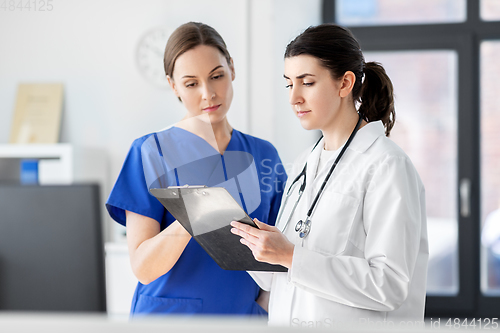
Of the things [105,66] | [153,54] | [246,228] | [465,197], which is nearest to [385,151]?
[246,228]

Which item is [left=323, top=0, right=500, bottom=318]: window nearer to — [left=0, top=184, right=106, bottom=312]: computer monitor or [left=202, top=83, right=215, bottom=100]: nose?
[left=202, top=83, right=215, bottom=100]: nose

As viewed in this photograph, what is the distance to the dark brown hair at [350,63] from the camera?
862mm

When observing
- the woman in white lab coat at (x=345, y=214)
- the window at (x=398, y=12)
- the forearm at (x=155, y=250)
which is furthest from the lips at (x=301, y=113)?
the window at (x=398, y=12)

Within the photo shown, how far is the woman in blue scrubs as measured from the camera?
35.1 inches

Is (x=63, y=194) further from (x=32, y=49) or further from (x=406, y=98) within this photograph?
(x=406, y=98)

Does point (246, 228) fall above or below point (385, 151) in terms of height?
below

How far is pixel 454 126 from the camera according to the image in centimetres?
259

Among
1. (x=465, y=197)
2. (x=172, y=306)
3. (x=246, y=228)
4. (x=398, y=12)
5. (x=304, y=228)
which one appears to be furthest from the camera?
(x=398, y=12)

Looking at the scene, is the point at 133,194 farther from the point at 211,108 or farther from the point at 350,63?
the point at 350,63

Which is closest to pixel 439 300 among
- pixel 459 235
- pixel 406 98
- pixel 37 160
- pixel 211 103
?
pixel 459 235

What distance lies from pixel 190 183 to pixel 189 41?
0.99 ft

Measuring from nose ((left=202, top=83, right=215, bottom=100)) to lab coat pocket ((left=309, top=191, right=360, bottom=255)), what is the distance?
32 cm

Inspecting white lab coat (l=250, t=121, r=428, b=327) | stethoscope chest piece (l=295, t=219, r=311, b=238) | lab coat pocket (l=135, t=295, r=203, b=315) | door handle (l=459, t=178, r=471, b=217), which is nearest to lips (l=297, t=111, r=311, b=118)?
white lab coat (l=250, t=121, r=428, b=327)

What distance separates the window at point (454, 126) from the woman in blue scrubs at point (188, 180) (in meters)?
1.81
